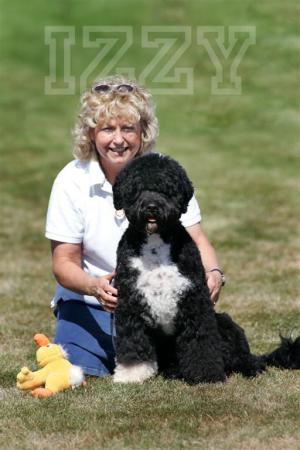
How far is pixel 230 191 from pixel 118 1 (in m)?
10.7

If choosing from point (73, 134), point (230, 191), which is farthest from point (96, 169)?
point (230, 191)

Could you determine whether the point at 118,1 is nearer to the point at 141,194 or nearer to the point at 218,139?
the point at 218,139

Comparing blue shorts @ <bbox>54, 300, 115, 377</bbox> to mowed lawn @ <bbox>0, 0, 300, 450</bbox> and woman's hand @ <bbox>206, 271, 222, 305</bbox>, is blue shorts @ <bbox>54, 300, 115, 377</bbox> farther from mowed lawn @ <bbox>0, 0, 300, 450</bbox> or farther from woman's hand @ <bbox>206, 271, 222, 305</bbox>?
woman's hand @ <bbox>206, 271, 222, 305</bbox>

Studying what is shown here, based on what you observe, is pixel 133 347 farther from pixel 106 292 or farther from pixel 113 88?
pixel 113 88

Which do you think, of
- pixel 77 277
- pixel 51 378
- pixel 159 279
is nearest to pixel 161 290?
pixel 159 279

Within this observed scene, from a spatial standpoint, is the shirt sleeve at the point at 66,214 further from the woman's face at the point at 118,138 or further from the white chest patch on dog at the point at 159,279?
the white chest patch on dog at the point at 159,279

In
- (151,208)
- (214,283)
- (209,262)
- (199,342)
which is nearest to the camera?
(151,208)

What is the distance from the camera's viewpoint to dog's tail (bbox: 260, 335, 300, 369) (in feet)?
17.5

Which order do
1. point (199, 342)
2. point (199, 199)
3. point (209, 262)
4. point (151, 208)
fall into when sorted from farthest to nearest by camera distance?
point (199, 199), point (209, 262), point (199, 342), point (151, 208)

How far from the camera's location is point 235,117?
63.8ft

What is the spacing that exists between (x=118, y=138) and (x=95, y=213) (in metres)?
0.52

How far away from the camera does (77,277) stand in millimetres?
5246

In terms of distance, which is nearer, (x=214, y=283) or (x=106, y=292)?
(x=106, y=292)

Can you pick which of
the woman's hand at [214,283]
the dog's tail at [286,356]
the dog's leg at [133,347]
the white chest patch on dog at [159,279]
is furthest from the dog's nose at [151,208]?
the dog's tail at [286,356]
